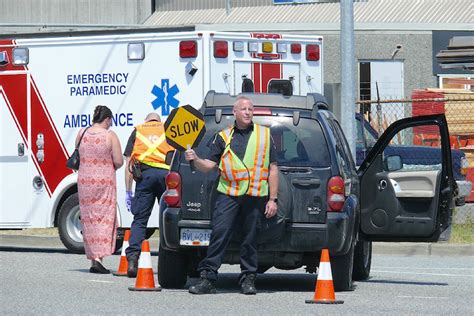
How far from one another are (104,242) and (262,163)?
3.43m

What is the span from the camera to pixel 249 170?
12195mm

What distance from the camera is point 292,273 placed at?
1541 centimetres

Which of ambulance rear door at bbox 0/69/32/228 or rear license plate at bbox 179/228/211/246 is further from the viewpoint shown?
ambulance rear door at bbox 0/69/32/228

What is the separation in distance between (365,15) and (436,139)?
10.8 metres

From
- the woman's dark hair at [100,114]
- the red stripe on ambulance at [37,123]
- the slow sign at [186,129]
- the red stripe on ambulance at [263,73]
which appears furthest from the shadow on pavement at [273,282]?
the red stripe on ambulance at [37,123]

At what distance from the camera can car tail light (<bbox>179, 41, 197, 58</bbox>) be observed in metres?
17.4

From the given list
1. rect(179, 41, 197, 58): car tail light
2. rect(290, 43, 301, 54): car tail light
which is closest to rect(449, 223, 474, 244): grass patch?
rect(290, 43, 301, 54): car tail light

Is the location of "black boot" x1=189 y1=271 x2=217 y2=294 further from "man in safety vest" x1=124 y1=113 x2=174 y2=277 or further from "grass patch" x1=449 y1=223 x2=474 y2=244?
"grass patch" x1=449 y1=223 x2=474 y2=244

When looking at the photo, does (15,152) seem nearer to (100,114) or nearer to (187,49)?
(187,49)

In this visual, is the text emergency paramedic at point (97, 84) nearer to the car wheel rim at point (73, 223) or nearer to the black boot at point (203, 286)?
the car wheel rim at point (73, 223)

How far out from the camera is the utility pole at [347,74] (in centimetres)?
1877

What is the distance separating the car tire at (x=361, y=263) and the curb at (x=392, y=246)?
3561 mm

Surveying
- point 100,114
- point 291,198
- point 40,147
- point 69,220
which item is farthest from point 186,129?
point 40,147

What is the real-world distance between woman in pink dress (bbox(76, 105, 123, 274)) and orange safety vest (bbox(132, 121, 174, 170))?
1.22 feet
